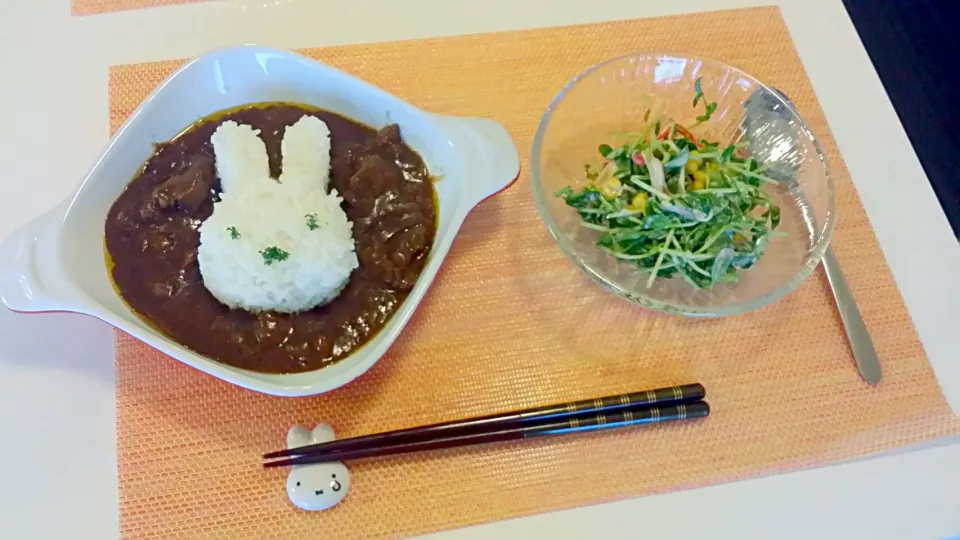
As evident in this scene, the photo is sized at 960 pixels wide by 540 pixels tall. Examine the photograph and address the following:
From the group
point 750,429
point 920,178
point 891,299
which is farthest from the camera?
point 920,178

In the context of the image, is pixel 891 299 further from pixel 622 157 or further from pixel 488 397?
pixel 488 397

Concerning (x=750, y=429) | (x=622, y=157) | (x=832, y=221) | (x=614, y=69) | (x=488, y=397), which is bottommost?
(x=750, y=429)

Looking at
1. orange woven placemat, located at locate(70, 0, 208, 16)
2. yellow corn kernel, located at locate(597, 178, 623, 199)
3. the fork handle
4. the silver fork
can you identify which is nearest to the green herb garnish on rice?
yellow corn kernel, located at locate(597, 178, 623, 199)

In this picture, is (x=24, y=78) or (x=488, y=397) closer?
(x=488, y=397)

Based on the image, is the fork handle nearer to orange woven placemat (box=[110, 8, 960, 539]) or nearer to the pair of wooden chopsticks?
orange woven placemat (box=[110, 8, 960, 539])

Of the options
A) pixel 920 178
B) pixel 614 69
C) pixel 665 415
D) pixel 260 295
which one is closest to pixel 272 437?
pixel 260 295

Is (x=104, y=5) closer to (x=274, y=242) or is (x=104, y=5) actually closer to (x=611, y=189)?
(x=274, y=242)

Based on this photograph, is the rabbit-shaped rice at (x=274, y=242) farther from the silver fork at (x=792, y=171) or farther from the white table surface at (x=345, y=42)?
the silver fork at (x=792, y=171)
